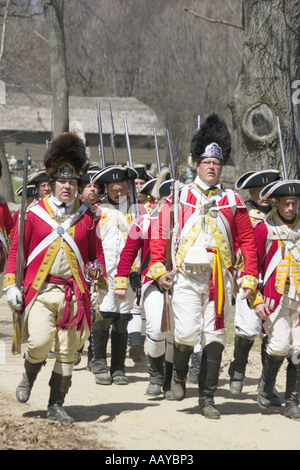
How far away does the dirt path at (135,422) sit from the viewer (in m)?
6.34

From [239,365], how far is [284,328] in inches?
52.1

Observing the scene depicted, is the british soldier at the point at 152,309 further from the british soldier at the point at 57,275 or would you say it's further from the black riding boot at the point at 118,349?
the british soldier at the point at 57,275

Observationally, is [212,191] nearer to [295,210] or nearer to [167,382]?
[295,210]

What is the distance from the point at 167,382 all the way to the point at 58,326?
158cm

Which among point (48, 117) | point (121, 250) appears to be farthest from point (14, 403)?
point (48, 117)

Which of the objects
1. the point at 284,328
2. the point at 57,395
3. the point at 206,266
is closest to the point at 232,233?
the point at 206,266

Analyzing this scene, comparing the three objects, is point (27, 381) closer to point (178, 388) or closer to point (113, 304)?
point (178, 388)

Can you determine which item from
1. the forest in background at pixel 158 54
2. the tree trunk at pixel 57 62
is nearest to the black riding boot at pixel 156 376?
the tree trunk at pixel 57 62

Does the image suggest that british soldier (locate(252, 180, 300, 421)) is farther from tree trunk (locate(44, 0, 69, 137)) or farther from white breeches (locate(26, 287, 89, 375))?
tree trunk (locate(44, 0, 69, 137))

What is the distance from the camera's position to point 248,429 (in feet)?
22.9

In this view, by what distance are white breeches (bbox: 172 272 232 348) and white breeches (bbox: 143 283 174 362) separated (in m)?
0.63

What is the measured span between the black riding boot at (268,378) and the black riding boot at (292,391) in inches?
4.4

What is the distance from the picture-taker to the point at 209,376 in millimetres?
7281
